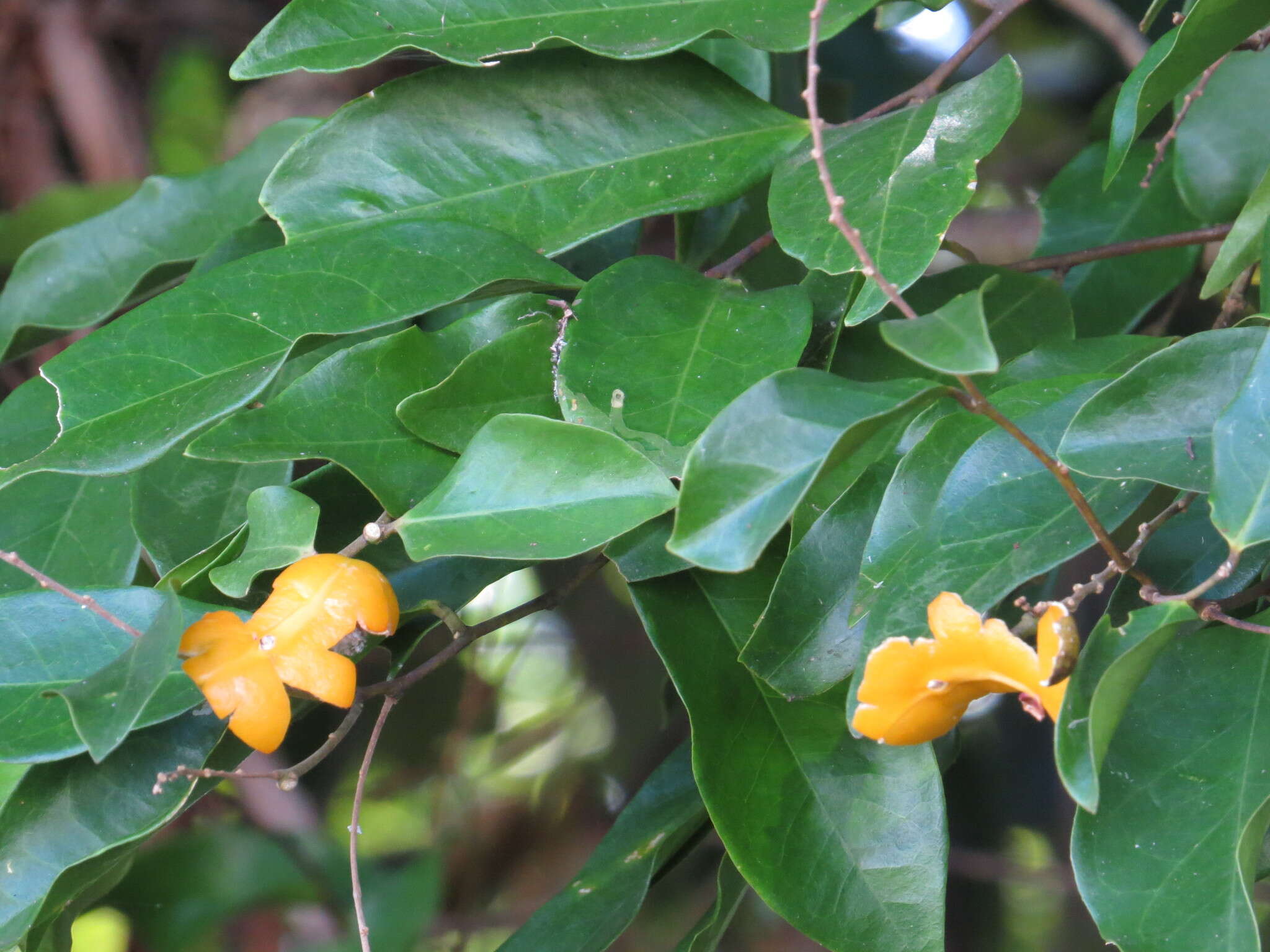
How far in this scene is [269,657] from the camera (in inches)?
14.9

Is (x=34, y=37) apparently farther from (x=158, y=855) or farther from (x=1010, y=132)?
(x=1010, y=132)

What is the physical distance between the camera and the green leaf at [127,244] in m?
0.66

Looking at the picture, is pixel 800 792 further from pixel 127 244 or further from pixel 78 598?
pixel 127 244

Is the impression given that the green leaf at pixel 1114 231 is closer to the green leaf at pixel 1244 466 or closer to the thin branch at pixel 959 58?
the thin branch at pixel 959 58

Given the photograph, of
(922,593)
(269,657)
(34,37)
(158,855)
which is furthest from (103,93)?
(922,593)

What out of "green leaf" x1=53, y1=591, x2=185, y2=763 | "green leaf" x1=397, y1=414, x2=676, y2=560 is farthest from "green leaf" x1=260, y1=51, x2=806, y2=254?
"green leaf" x1=53, y1=591, x2=185, y2=763

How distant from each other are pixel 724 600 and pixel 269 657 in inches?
7.7

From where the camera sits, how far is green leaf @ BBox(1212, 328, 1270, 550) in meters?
0.33

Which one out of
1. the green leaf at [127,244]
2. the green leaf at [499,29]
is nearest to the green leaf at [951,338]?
the green leaf at [499,29]

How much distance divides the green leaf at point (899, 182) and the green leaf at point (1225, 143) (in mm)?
210

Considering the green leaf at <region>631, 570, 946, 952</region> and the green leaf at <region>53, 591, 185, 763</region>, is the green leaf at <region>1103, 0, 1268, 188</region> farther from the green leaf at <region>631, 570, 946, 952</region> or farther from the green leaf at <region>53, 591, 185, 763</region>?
the green leaf at <region>53, 591, 185, 763</region>

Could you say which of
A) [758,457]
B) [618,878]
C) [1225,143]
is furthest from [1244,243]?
[618,878]

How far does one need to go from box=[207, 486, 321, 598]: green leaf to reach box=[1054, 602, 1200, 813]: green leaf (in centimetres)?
27

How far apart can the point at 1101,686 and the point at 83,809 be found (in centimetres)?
38
